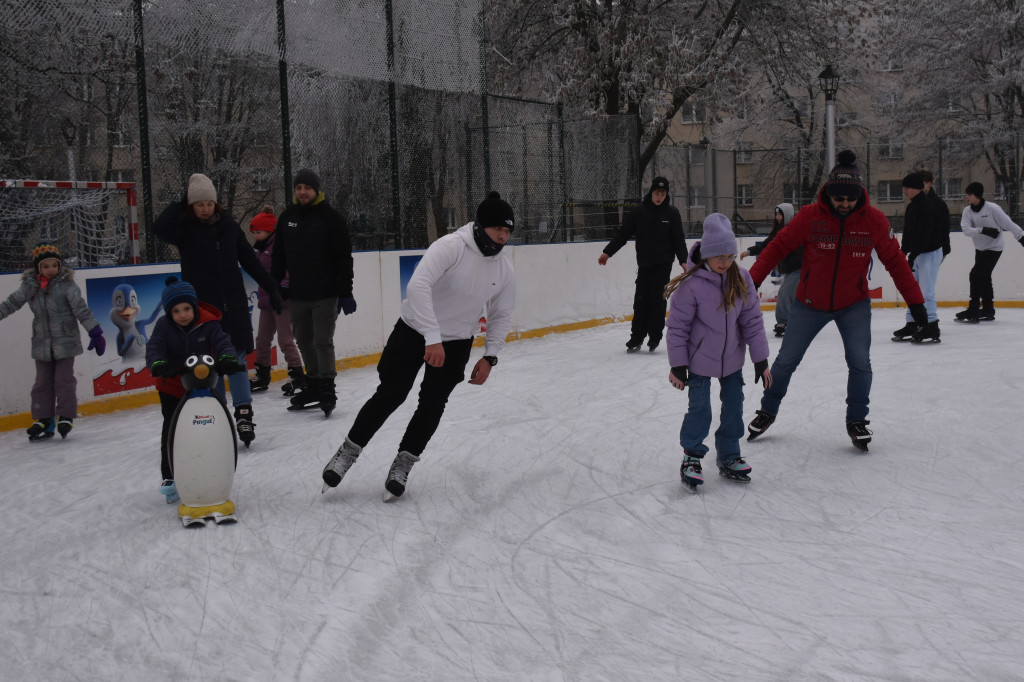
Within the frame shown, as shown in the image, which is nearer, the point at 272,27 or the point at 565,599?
the point at 565,599

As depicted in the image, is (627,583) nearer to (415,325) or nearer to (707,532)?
(707,532)

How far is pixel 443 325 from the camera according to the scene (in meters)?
4.63

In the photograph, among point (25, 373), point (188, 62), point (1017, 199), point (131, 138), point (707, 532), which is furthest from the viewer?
point (1017, 199)

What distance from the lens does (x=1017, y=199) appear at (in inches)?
593

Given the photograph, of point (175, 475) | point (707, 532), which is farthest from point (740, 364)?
point (175, 475)

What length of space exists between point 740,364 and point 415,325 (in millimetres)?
1557

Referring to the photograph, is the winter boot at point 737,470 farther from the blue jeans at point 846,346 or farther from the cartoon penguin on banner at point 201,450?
the cartoon penguin on banner at point 201,450

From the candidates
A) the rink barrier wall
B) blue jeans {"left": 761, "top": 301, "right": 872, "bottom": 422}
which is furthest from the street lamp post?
blue jeans {"left": 761, "top": 301, "right": 872, "bottom": 422}

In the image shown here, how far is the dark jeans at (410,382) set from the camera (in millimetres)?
4664

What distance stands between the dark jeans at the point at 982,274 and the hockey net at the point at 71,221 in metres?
8.68

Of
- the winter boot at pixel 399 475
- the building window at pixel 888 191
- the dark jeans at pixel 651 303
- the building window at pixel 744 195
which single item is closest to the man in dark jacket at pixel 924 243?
the dark jeans at pixel 651 303

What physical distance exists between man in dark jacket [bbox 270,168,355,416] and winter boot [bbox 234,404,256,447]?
0.98 meters

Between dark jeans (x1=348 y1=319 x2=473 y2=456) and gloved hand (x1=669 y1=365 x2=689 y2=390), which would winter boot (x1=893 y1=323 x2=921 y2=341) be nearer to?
gloved hand (x1=669 y1=365 x2=689 y2=390)

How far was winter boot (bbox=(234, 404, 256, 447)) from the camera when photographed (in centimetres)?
584
